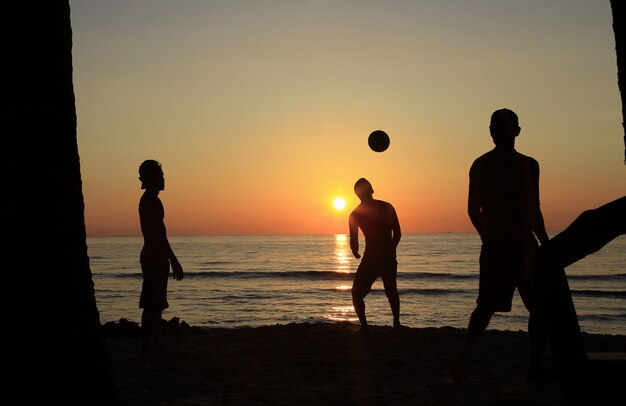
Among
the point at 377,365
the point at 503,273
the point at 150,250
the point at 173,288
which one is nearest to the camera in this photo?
the point at 503,273

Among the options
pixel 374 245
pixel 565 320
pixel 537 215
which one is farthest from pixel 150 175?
pixel 565 320

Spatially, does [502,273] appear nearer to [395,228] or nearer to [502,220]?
[502,220]

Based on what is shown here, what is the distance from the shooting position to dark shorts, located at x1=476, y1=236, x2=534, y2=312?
17.3 ft

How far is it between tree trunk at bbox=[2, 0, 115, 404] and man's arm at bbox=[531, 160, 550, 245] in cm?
355

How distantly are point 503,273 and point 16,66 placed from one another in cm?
377

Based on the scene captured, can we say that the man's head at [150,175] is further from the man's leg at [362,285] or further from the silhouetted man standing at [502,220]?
the silhouetted man standing at [502,220]

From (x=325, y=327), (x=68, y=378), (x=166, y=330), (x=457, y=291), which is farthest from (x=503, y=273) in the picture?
(x=457, y=291)

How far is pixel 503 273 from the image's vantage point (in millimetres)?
5277

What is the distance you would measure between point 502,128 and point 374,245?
3961 mm

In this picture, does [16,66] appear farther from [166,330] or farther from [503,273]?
[166,330]

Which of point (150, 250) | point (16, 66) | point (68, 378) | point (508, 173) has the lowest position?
point (68, 378)

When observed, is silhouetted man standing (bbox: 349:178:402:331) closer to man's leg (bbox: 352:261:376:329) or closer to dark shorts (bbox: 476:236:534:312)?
man's leg (bbox: 352:261:376:329)

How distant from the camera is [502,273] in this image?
17.3 feet

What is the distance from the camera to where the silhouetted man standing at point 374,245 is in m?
9.15
